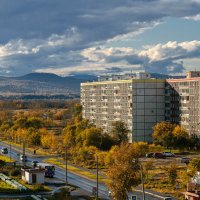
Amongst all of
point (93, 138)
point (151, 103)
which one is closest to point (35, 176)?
point (93, 138)

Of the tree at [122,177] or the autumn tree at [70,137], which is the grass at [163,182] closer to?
the tree at [122,177]

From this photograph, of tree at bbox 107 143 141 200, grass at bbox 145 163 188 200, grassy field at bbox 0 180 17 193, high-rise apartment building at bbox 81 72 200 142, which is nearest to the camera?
tree at bbox 107 143 141 200

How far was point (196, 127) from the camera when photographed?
381ft

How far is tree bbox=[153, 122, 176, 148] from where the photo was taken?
360 ft

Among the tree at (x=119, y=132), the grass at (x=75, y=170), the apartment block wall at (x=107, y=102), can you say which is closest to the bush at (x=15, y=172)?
the grass at (x=75, y=170)

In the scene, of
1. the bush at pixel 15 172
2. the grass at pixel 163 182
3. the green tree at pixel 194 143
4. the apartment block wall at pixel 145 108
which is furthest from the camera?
the apartment block wall at pixel 145 108

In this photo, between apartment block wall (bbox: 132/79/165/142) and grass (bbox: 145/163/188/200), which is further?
apartment block wall (bbox: 132/79/165/142)

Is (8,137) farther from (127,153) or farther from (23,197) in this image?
(127,153)

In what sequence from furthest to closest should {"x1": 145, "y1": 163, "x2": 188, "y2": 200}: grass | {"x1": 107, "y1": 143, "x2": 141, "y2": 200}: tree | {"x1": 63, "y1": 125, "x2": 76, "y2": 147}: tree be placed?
{"x1": 63, "y1": 125, "x2": 76, "y2": 147}: tree, {"x1": 145, "y1": 163, "x2": 188, "y2": 200}: grass, {"x1": 107, "y1": 143, "x2": 141, "y2": 200}: tree

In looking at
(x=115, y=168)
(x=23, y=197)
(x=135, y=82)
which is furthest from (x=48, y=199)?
(x=135, y=82)

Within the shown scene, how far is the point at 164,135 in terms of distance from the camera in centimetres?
11012

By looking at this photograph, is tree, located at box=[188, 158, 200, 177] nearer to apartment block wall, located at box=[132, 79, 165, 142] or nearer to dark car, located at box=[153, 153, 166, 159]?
dark car, located at box=[153, 153, 166, 159]

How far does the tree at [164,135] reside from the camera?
360 ft

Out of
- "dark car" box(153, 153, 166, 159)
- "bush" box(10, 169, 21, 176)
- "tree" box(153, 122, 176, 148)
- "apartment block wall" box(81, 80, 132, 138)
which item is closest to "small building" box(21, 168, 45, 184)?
"bush" box(10, 169, 21, 176)
